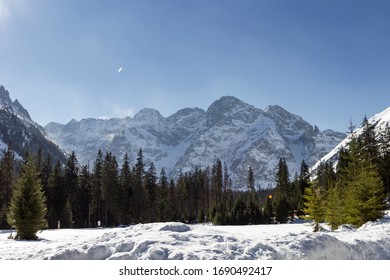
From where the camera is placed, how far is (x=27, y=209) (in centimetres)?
2748

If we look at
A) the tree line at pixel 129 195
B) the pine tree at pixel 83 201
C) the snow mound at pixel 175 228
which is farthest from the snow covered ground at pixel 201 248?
the pine tree at pixel 83 201

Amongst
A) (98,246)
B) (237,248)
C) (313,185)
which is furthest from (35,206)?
(313,185)

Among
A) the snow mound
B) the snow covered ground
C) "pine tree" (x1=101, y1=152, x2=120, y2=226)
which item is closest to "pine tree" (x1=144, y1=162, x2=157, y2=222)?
"pine tree" (x1=101, y1=152, x2=120, y2=226)

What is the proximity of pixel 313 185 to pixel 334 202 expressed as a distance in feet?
8.30

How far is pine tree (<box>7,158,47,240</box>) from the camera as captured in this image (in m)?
26.6

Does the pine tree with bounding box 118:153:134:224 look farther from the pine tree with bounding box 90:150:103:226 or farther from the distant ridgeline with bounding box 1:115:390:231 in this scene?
the pine tree with bounding box 90:150:103:226

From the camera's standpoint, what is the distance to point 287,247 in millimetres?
13445

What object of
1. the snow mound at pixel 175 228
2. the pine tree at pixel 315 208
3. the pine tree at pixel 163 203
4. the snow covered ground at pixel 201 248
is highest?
the pine tree at pixel 163 203

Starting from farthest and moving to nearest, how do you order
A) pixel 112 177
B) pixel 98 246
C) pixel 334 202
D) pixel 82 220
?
pixel 82 220 → pixel 112 177 → pixel 334 202 → pixel 98 246

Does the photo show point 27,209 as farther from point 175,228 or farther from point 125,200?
point 125,200

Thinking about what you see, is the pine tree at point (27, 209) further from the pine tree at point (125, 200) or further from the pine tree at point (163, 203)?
the pine tree at point (163, 203)

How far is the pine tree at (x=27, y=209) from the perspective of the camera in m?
26.6

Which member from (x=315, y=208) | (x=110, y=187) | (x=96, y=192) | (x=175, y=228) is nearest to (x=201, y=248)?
(x=175, y=228)
